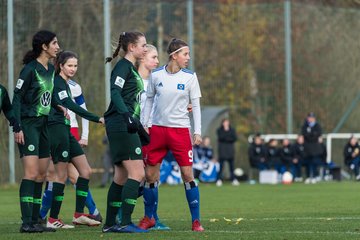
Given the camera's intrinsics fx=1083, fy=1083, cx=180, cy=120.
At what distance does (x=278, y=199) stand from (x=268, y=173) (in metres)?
11.1

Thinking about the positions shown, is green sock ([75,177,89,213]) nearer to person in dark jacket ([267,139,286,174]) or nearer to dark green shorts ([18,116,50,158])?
dark green shorts ([18,116,50,158])

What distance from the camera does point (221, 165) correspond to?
1244 inches

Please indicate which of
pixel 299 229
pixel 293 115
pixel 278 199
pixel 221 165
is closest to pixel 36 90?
pixel 299 229

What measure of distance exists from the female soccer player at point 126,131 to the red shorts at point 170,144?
21.0 inches

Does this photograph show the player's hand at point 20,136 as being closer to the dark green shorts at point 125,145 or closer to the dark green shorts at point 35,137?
the dark green shorts at point 35,137

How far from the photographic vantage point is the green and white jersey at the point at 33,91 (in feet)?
39.0

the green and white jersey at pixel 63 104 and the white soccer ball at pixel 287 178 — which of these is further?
the white soccer ball at pixel 287 178

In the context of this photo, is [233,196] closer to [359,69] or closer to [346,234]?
[346,234]

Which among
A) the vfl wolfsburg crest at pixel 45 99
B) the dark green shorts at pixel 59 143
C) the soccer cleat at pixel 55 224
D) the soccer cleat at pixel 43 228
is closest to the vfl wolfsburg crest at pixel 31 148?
the vfl wolfsburg crest at pixel 45 99

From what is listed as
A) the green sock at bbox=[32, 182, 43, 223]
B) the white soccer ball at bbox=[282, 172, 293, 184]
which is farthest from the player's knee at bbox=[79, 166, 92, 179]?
the white soccer ball at bbox=[282, 172, 293, 184]

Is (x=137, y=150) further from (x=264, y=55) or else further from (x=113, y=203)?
(x=264, y=55)

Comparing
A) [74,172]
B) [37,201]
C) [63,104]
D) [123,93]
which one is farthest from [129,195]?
[74,172]

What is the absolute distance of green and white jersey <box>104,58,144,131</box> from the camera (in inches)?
449

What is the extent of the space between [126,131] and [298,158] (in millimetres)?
21151
